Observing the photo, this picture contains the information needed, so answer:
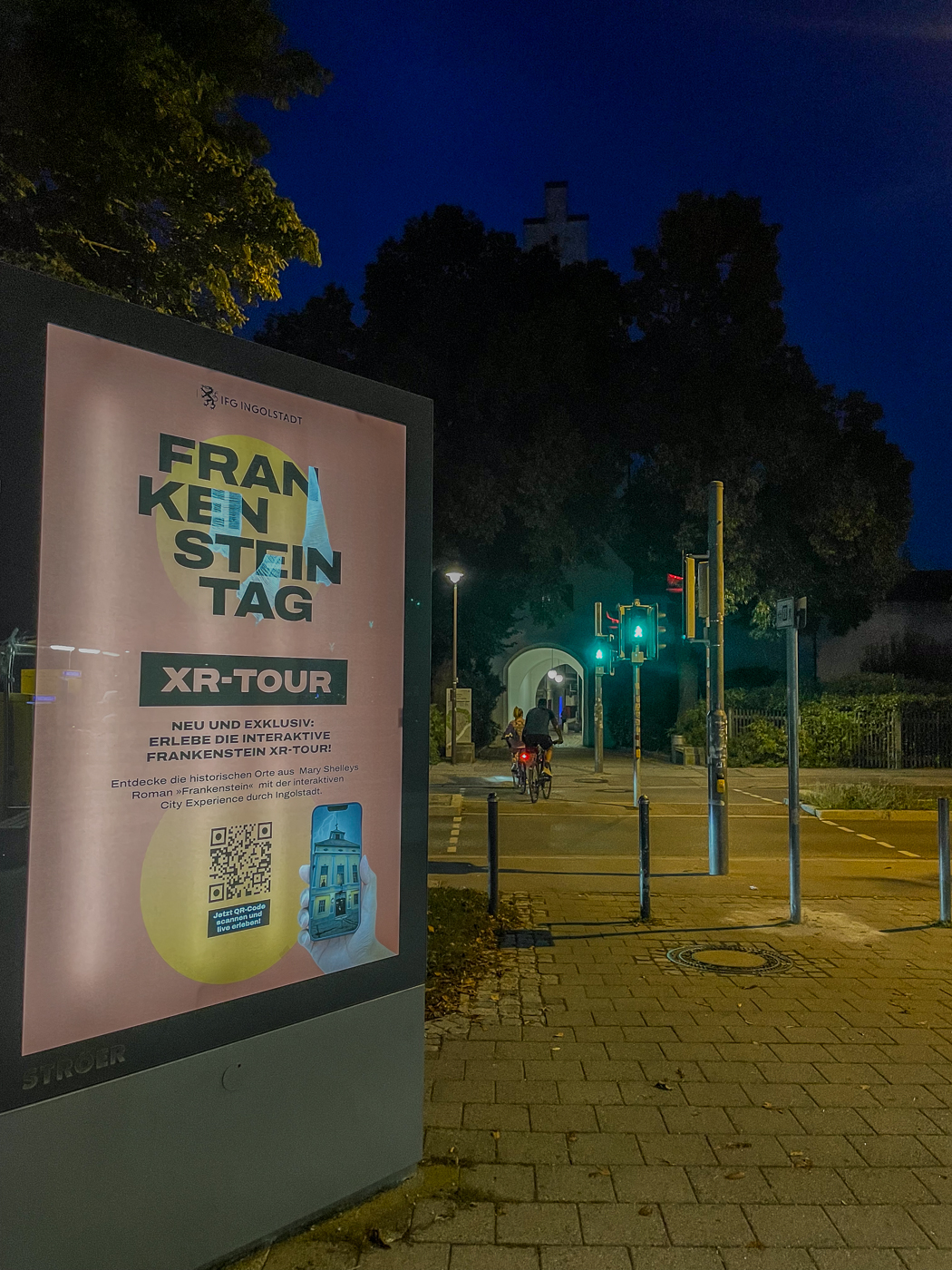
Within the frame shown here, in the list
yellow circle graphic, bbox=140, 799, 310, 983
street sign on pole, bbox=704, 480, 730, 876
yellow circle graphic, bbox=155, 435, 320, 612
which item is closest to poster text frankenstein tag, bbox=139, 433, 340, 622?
yellow circle graphic, bbox=155, 435, 320, 612

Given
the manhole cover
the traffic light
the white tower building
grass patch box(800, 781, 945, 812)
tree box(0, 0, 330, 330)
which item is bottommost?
the manhole cover

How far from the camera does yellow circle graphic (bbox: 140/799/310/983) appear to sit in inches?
134

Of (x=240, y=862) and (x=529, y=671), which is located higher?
(x=529, y=671)

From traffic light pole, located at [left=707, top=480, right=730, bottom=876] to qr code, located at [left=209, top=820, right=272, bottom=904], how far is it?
761 centimetres

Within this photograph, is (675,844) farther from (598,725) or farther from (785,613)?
(598,725)

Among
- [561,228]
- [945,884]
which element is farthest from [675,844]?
[561,228]

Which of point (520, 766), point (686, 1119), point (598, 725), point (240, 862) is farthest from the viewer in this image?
point (598, 725)

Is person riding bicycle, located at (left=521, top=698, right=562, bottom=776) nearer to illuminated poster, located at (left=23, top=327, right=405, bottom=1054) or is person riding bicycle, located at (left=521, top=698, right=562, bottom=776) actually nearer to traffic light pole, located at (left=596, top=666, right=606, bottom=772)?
traffic light pole, located at (left=596, top=666, right=606, bottom=772)

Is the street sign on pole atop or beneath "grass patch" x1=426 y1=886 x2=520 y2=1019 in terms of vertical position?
atop

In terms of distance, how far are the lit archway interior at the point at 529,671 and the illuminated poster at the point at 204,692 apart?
101 ft

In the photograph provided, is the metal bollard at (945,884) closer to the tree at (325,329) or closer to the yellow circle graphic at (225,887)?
the yellow circle graphic at (225,887)

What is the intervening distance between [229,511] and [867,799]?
55.7ft

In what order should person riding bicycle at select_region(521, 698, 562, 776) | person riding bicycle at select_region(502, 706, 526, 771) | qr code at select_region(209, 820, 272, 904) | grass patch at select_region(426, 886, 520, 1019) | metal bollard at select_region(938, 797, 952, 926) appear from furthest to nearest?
person riding bicycle at select_region(502, 706, 526, 771), person riding bicycle at select_region(521, 698, 562, 776), metal bollard at select_region(938, 797, 952, 926), grass patch at select_region(426, 886, 520, 1019), qr code at select_region(209, 820, 272, 904)

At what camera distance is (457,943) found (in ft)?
25.7
